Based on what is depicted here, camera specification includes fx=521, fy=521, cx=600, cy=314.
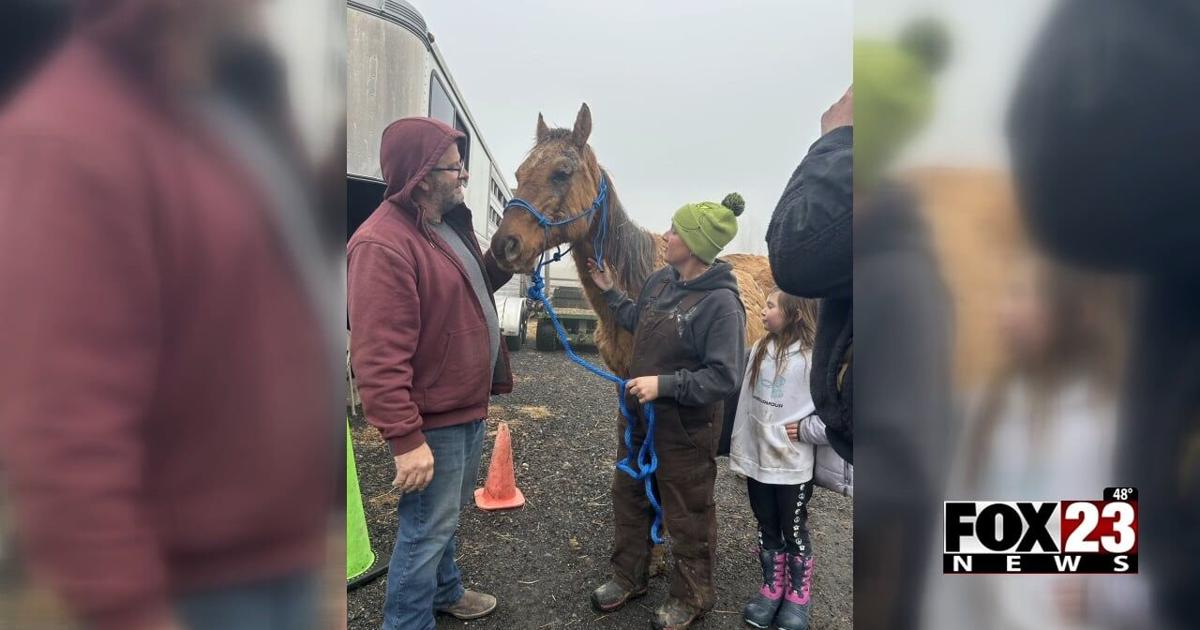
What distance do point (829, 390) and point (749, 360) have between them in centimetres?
139

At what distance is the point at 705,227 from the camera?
220 cm

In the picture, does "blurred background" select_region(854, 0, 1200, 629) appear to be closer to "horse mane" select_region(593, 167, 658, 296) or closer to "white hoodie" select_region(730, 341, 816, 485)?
"white hoodie" select_region(730, 341, 816, 485)

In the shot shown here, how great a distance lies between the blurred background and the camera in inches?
35.7

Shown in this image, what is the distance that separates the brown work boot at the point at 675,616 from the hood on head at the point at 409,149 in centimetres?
204

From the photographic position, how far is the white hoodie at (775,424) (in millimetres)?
2281

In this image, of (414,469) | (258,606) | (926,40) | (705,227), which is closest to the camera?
(258,606)

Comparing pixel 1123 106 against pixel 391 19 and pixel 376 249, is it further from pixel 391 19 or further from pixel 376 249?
pixel 391 19

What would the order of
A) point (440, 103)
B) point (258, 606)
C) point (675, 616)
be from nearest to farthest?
point (258, 606), point (675, 616), point (440, 103)

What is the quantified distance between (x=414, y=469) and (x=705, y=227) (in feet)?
4.76

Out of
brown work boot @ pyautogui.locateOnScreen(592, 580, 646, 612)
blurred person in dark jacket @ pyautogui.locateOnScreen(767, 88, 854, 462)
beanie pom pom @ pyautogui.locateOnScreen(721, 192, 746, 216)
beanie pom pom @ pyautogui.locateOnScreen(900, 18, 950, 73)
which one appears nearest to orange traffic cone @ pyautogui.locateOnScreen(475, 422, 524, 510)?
brown work boot @ pyautogui.locateOnScreen(592, 580, 646, 612)

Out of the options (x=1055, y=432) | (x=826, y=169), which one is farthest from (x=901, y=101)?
(x=1055, y=432)

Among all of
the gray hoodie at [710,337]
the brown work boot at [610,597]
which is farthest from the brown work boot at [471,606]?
the gray hoodie at [710,337]

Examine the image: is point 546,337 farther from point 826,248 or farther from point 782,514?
point 826,248

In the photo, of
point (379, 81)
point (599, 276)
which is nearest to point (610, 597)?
point (599, 276)
